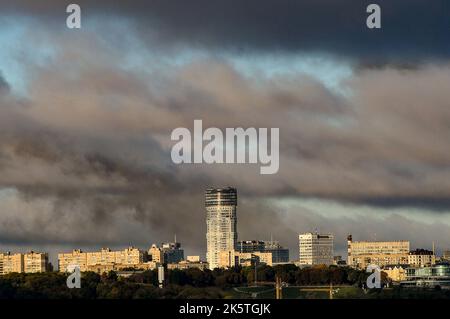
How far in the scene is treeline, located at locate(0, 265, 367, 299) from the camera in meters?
147

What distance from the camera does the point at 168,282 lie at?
176 m

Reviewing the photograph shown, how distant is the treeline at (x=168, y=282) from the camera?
5792 inches
